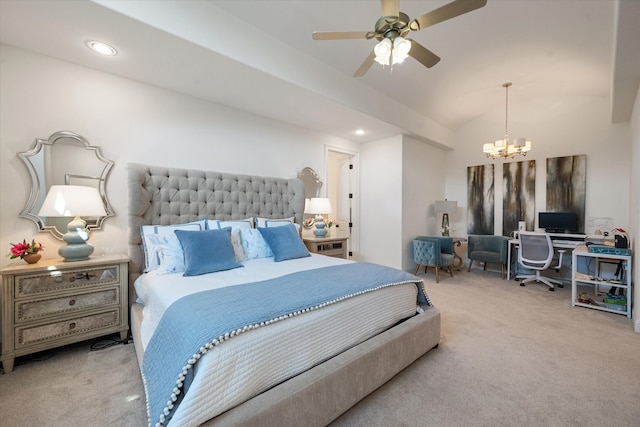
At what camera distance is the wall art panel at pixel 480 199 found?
527 centimetres

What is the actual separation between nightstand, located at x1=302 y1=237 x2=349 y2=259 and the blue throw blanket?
1.90 meters

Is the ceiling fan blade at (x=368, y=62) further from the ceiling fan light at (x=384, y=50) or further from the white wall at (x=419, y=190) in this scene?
the white wall at (x=419, y=190)

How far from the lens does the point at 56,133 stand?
2381 millimetres

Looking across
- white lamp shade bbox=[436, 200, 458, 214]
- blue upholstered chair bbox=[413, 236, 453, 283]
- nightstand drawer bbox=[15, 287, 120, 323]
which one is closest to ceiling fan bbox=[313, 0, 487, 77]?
nightstand drawer bbox=[15, 287, 120, 323]

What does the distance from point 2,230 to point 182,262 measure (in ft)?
4.88

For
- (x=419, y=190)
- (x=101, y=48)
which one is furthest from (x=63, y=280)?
(x=419, y=190)

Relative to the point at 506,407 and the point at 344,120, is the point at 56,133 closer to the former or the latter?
the point at 344,120

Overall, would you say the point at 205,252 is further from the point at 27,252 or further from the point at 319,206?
the point at 319,206

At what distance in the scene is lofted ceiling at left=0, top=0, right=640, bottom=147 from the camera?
2.01m

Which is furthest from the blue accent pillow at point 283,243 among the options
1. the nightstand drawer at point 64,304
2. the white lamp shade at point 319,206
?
the nightstand drawer at point 64,304

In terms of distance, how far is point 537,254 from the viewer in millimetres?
4078

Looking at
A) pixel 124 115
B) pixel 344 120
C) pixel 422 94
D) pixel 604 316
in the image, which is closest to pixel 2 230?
pixel 124 115

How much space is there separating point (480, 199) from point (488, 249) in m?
1.05

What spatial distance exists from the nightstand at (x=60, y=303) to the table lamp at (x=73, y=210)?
4.1 inches
